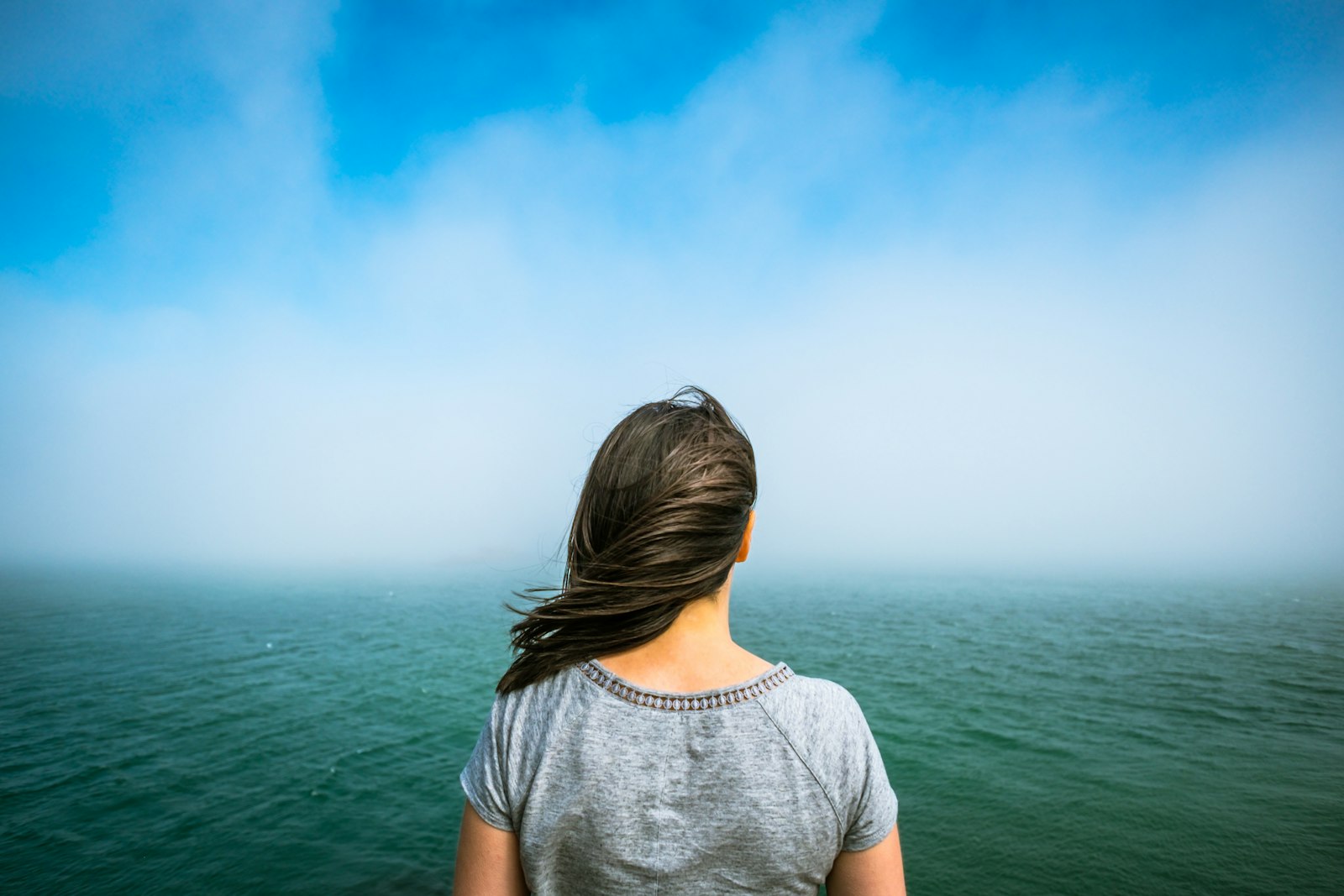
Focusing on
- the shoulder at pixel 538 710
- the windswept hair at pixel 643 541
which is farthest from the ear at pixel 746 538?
the shoulder at pixel 538 710

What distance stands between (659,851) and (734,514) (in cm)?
87

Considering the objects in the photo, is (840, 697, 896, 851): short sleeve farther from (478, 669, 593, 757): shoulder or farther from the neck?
(478, 669, 593, 757): shoulder

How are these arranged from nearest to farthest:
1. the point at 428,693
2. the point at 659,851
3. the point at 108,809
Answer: the point at 659,851 → the point at 108,809 → the point at 428,693

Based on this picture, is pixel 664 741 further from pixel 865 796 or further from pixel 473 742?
pixel 473 742

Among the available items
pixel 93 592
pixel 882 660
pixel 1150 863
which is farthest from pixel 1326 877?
pixel 93 592

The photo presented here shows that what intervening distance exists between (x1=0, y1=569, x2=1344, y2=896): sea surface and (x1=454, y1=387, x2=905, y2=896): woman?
35.6ft

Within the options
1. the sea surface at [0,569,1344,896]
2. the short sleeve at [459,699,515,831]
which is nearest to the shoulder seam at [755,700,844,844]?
the short sleeve at [459,699,515,831]

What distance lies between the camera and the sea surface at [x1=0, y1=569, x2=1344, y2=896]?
35.2 feet

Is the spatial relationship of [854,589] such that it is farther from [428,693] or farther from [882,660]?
[428,693]

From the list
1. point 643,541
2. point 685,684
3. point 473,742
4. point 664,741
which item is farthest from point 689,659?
point 473,742

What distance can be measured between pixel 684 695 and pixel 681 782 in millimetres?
219

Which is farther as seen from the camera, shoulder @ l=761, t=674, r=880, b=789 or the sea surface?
the sea surface

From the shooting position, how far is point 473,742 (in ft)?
59.3

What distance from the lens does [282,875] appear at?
1035 centimetres
